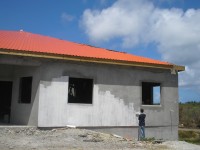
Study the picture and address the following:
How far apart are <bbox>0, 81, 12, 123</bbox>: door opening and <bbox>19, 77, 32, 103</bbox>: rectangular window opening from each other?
111 centimetres

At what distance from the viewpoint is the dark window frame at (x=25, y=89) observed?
17.1 m

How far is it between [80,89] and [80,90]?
61 mm

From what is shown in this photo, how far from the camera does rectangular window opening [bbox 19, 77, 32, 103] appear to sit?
1719 cm

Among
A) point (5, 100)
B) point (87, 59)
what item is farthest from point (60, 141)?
point (5, 100)

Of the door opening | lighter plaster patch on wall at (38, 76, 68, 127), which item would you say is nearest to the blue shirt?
lighter plaster patch on wall at (38, 76, 68, 127)

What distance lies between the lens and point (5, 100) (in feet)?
61.7

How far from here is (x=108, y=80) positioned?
672 inches

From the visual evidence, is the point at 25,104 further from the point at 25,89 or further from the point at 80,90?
the point at 80,90

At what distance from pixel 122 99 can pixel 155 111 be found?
82.6 inches

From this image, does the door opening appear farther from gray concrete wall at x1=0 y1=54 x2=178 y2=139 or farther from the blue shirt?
the blue shirt

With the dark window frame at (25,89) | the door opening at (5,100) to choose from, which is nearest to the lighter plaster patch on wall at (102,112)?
the dark window frame at (25,89)

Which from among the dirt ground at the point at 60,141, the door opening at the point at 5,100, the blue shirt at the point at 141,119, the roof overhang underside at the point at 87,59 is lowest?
the dirt ground at the point at 60,141

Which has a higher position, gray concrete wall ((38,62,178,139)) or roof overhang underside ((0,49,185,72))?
roof overhang underside ((0,49,185,72))

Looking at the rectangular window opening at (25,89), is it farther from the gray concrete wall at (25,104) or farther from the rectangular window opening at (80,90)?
the rectangular window opening at (80,90)
